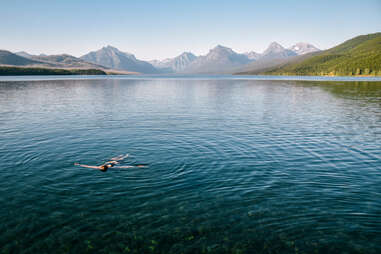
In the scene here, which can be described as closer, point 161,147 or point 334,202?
point 334,202

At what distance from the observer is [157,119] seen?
150ft

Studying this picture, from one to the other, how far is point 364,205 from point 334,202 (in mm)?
1757

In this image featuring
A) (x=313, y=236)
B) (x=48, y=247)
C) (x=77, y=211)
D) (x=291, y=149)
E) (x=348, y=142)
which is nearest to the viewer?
(x=48, y=247)

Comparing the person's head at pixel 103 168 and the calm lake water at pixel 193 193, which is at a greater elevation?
the person's head at pixel 103 168

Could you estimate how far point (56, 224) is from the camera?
14039mm

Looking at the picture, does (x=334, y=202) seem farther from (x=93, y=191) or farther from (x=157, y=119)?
(x=157, y=119)

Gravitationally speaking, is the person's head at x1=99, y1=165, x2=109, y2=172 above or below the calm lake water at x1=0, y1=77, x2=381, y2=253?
above

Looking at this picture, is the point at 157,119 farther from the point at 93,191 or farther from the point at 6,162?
the point at 93,191

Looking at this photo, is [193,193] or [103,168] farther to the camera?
[103,168]

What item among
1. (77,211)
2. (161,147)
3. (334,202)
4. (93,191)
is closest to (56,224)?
(77,211)

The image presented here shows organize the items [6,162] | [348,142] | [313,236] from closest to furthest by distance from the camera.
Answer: [313,236]
[6,162]
[348,142]

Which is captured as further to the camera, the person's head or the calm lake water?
the person's head

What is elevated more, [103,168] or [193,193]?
[103,168]

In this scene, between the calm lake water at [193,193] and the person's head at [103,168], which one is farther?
the person's head at [103,168]
